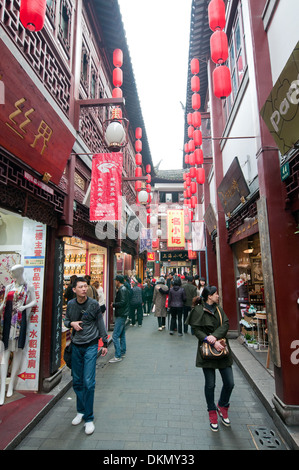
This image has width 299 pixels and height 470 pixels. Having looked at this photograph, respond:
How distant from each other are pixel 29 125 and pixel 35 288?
9.69 ft

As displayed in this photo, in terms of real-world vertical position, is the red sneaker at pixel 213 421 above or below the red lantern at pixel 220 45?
below

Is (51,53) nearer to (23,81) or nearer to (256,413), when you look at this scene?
(23,81)

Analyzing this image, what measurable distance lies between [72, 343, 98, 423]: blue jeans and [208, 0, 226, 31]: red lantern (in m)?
5.88

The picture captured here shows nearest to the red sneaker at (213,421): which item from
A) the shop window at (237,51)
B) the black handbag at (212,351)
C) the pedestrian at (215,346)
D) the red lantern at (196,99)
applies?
the pedestrian at (215,346)

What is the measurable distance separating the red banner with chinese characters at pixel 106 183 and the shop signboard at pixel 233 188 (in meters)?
2.79

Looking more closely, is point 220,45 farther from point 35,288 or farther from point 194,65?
point 35,288

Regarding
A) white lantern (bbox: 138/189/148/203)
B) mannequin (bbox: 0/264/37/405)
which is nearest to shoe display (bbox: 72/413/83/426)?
mannequin (bbox: 0/264/37/405)

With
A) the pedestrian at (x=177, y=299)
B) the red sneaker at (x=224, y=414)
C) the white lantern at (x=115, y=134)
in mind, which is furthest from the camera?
the pedestrian at (x=177, y=299)

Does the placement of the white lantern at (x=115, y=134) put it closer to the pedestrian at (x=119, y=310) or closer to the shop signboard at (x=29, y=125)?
the shop signboard at (x=29, y=125)

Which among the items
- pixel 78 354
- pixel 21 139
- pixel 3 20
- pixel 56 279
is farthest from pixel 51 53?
pixel 78 354

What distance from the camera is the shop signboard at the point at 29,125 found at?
328 cm

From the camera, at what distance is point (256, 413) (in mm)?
4188

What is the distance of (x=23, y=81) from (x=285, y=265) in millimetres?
4550

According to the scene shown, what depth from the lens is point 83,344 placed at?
3.90 m
